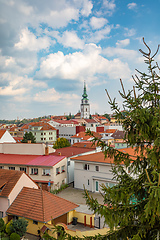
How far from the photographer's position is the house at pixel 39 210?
17609 mm

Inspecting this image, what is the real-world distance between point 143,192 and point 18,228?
1279cm

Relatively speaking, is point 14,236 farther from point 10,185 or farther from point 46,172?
point 46,172

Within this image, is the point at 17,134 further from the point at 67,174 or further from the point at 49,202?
the point at 49,202

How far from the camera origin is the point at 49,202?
755 inches

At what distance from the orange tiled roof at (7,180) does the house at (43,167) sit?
319 inches

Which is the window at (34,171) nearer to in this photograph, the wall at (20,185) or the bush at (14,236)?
the wall at (20,185)

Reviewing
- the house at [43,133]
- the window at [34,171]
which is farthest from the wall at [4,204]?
the house at [43,133]

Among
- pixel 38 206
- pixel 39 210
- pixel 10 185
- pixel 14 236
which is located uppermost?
pixel 10 185

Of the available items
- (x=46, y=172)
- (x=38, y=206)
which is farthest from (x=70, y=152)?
(x=38, y=206)

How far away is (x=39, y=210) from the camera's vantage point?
18.2 meters

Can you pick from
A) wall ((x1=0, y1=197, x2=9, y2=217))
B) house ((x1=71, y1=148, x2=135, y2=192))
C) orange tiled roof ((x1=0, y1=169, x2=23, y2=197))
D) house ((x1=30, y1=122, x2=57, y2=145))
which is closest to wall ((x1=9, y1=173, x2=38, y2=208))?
orange tiled roof ((x1=0, y1=169, x2=23, y2=197))

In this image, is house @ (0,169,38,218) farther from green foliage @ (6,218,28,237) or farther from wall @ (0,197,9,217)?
green foliage @ (6,218,28,237)

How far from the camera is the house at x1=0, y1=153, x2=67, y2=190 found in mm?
30547

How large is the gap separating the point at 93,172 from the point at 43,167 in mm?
7163
